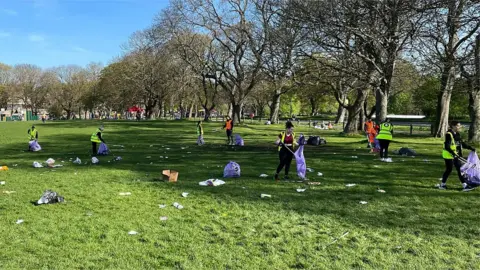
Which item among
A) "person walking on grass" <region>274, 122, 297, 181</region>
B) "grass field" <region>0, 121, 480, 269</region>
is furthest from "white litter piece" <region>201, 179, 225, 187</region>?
"person walking on grass" <region>274, 122, 297, 181</region>

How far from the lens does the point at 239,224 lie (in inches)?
283

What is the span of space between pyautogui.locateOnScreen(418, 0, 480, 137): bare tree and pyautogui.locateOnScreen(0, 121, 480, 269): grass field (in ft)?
23.6

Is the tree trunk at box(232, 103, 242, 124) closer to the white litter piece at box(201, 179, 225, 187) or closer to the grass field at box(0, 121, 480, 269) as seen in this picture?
the grass field at box(0, 121, 480, 269)

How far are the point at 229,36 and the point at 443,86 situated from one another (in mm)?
26327

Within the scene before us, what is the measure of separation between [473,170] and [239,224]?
6.75 m

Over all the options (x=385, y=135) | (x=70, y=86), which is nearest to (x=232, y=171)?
(x=385, y=135)

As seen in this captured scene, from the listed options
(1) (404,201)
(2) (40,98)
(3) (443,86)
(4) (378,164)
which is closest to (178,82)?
(3) (443,86)

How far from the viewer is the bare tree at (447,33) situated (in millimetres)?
15633

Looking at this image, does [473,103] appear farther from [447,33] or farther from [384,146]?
[384,146]

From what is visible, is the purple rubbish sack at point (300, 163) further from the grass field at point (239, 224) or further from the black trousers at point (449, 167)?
the black trousers at point (449, 167)

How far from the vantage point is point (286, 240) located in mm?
6371

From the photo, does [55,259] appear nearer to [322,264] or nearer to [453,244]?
[322,264]

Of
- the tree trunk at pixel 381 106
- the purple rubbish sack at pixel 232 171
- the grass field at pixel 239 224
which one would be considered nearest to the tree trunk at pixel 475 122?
the tree trunk at pixel 381 106

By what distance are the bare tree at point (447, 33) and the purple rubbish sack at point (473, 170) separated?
689cm
